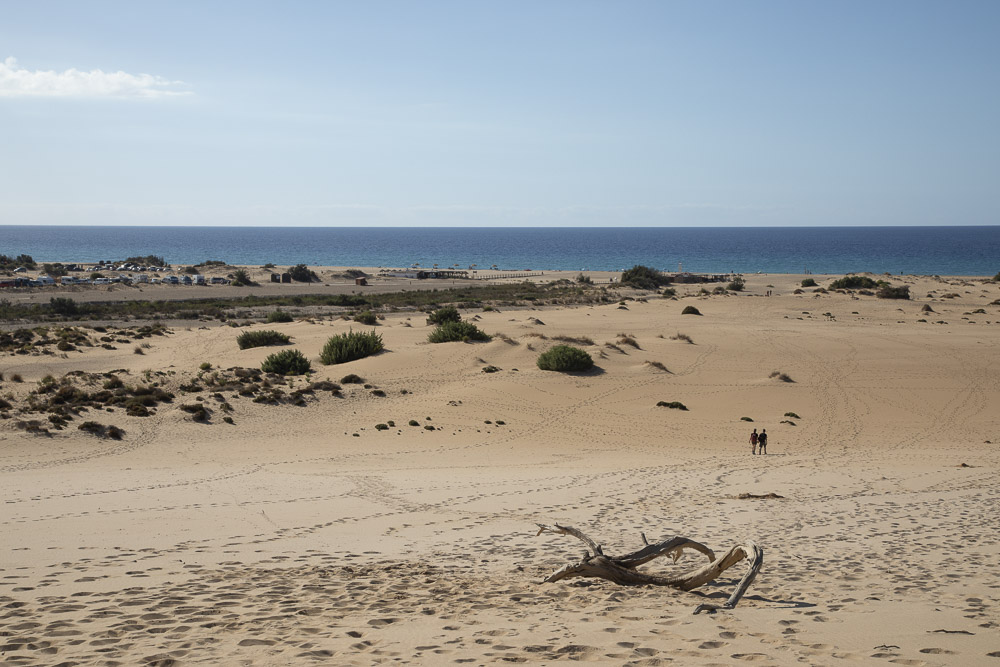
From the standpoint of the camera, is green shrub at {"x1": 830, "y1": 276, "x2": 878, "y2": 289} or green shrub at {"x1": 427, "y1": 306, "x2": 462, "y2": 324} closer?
green shrub at {"x1": 427, "y1": 306, "x2": 462, "y2": 324}

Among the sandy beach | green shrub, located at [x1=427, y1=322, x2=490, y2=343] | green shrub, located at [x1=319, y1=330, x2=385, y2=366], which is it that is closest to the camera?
the sandy beach

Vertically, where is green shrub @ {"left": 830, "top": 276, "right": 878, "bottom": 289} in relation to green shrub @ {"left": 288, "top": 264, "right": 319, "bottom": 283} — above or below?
above

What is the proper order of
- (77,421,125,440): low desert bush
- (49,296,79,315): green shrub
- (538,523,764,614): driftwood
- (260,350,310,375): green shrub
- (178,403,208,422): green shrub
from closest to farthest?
(538,523,764,614): driftwood → (77,421,125,440): low desert bush → (178,403,208,422): green shrub → (260,350,310,375): green shrub → (49,296,79,315): green shrub

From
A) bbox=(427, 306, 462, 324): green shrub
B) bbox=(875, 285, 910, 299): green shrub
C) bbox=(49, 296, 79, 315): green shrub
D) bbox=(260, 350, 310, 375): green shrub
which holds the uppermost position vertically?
bbox=(875, 285, 910, 299): green shrub

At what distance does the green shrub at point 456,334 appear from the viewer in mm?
37500

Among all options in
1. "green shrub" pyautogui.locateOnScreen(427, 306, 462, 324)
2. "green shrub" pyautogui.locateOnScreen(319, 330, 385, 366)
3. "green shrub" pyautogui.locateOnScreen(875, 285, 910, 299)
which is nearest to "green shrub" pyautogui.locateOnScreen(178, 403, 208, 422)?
"green shrub" pyautogui.locateOnScreen(319, 330, 385, 366)

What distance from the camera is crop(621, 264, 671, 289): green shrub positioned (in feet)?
259

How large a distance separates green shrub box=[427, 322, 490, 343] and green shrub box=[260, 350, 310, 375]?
24.3 feet

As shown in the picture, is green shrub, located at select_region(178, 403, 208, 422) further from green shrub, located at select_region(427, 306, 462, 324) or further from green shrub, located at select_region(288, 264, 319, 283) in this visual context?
green shrub, located at select_region(288, 264, 319, 283)

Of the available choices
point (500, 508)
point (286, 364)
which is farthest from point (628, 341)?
point (500, 508)

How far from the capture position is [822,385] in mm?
30875

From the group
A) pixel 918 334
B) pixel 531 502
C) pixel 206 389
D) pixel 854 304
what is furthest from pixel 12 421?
pixel 854 304

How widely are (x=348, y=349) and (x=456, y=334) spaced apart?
18.3 feet

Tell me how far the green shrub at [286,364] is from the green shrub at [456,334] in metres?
7.41
